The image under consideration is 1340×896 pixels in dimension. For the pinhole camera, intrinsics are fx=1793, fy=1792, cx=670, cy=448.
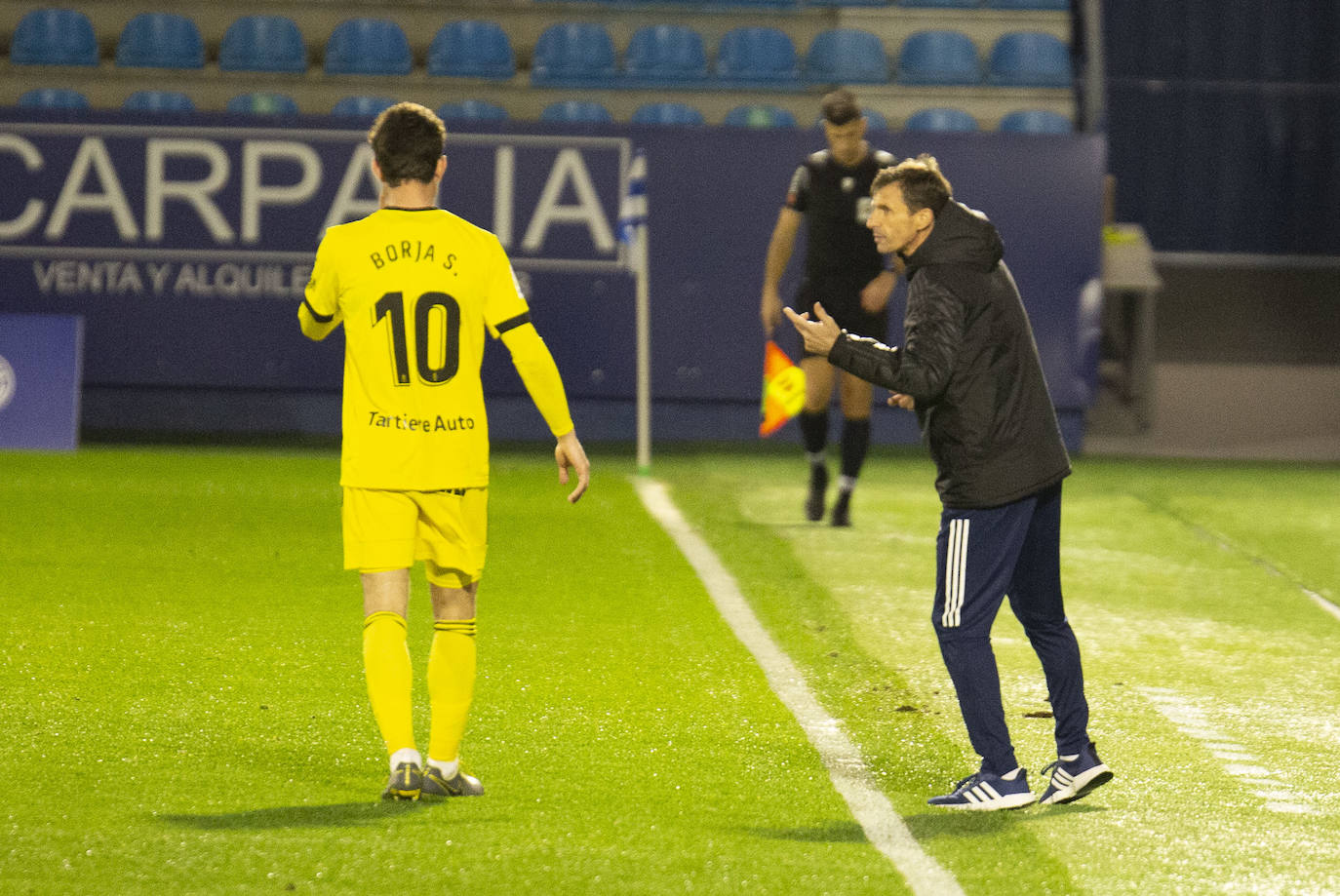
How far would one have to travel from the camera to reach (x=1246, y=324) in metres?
19.6

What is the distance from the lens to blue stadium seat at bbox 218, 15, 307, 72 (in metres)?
14.0

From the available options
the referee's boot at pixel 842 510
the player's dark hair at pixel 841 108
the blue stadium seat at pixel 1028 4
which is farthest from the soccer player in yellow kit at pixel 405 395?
the blue stadium seat at pixel 1028 4

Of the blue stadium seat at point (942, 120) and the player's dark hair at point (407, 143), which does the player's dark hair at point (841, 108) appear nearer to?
the player's dark hair at point (407, 143)

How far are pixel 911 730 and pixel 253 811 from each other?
1.93 m

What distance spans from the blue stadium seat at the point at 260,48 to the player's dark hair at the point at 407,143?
34.3 feet

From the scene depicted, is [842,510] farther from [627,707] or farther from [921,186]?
[921,186]

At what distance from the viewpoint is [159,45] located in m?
14.0

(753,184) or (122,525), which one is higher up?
(753,184)

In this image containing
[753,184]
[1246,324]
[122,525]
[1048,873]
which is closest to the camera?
[1048,873]

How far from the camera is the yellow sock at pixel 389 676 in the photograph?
412cm

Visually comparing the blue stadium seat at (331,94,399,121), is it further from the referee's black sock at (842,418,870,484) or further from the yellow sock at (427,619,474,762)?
the yellow sock at (427,619,474,762)

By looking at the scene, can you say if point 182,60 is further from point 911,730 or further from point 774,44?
point 911,730

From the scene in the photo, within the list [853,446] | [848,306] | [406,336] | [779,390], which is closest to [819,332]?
[406,336]

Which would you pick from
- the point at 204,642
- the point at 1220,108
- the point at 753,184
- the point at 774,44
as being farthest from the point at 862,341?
the point at 1220,108
